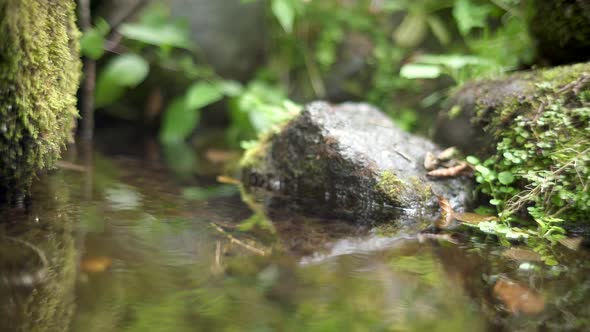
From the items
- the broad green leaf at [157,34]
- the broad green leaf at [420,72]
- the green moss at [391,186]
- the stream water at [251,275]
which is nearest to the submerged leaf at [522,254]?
the stream water at [251,275]

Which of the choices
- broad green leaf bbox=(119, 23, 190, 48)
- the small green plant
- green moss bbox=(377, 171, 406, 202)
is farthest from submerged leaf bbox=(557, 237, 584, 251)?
broad green leaf bbox=(119, 23, 190, 48)

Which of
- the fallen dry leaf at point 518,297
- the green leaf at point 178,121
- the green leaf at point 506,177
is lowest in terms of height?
the fallen dry leaf at point 518,297

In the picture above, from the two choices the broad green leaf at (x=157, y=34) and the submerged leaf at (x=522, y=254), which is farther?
the broad green leaf at (x=157, y=34)

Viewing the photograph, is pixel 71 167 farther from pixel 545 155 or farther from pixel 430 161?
pixel 545 155

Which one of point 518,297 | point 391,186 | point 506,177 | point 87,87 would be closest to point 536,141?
point 506,177

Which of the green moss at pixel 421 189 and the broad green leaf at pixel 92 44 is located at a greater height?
the broad green leaf at pixel 92 44

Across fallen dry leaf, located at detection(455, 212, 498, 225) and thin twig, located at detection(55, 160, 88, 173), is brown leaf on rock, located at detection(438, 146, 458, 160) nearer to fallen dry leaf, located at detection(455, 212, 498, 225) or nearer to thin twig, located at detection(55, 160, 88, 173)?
fallen dry leaf, located at detection(455, 212, 498, 225)

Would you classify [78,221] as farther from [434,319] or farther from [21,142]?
[434,319]

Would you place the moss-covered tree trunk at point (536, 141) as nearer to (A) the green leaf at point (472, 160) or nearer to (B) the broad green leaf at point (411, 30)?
(A) the green leaf at point (472, 160)
